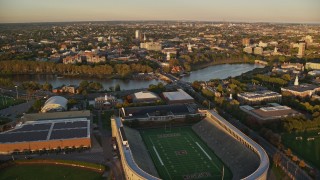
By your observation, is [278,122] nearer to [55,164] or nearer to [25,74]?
[55,164]

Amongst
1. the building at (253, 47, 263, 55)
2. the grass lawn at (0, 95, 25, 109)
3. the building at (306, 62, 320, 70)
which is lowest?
the grass lawn at (0, 95, 25, 109)

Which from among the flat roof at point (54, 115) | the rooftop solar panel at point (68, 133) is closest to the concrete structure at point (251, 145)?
the rooftop solar panel at point (68, 133)

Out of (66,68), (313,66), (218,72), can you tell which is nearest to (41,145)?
(66,68)

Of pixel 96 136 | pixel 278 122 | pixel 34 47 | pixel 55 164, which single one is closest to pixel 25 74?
pixel 34 47

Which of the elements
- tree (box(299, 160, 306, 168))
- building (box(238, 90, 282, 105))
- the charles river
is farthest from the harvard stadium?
the charles river

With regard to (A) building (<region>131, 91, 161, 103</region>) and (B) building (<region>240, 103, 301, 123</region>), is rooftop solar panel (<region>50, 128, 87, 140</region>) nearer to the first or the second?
(A) building (<region>131, 91, 161, 103</region>)

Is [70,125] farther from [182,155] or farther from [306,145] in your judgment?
[306,145]
